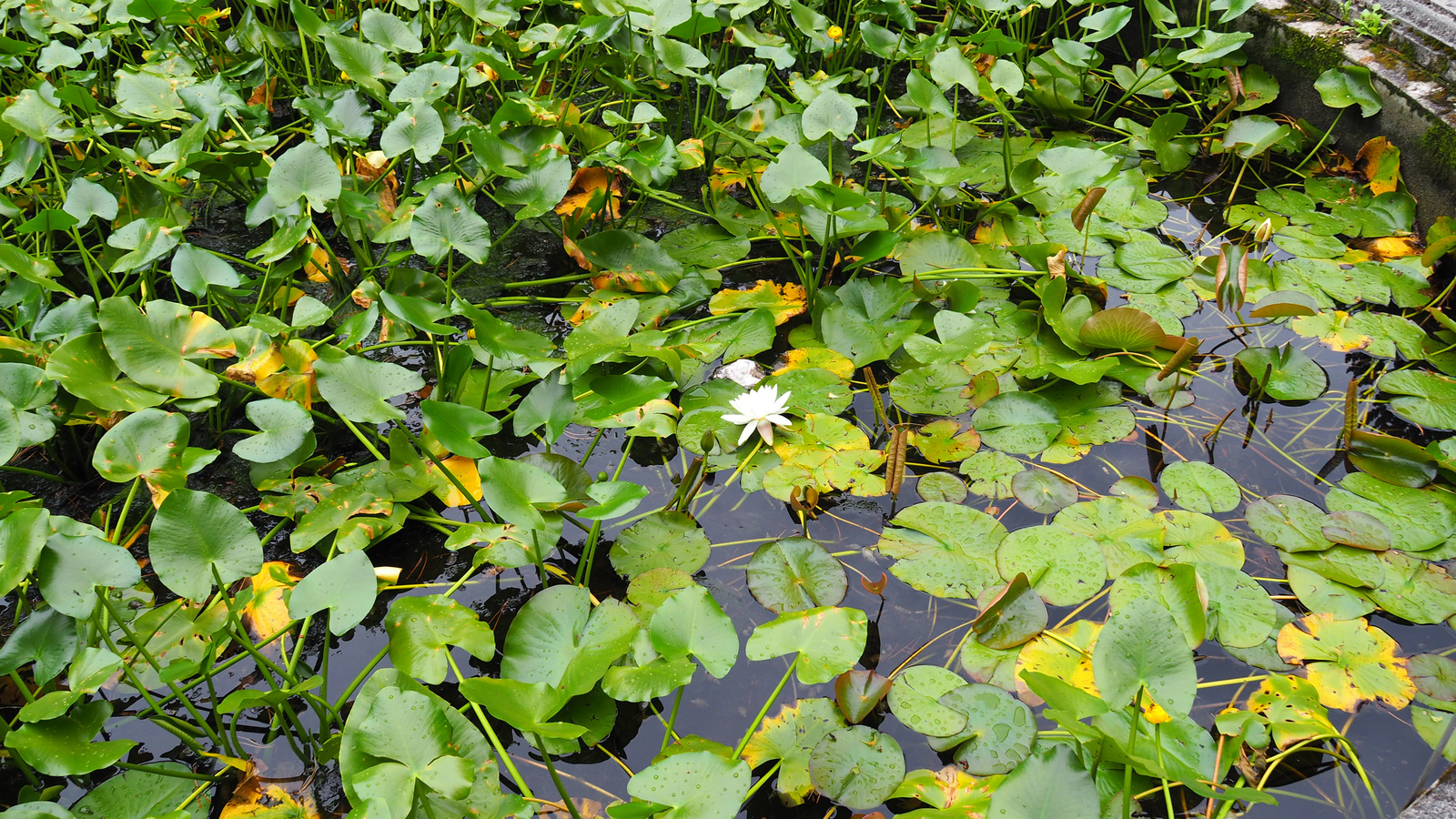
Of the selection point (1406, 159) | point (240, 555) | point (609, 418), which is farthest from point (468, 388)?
point (1406, 159)

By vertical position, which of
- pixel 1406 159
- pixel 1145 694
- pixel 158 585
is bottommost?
pixel 158 585

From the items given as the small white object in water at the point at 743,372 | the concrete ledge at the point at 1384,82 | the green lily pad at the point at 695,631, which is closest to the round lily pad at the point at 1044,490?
the small white object in water at the point at 743,372

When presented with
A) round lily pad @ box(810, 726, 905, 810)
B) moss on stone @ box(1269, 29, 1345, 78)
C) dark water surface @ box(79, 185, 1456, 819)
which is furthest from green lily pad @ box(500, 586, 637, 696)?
moss on stone @ box(1269, 29, 1345, 78)

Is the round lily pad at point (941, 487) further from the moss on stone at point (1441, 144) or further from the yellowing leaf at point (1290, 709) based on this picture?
the moss on stone at point (1441, 144)

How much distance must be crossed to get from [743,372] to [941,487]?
0.43 m

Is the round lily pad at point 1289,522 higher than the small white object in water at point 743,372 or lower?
lower

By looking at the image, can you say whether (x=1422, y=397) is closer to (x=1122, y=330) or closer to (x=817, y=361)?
(x=1122, y=330)

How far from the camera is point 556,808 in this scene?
107 cm

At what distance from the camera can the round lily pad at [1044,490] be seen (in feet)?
4.69

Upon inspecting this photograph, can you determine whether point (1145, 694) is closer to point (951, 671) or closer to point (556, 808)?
point (951, 671)

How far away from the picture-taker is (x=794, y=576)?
4.31ft

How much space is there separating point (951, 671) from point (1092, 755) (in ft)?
0.76

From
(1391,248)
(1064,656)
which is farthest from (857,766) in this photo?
(1391,248)

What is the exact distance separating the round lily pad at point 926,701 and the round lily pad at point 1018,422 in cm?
48
